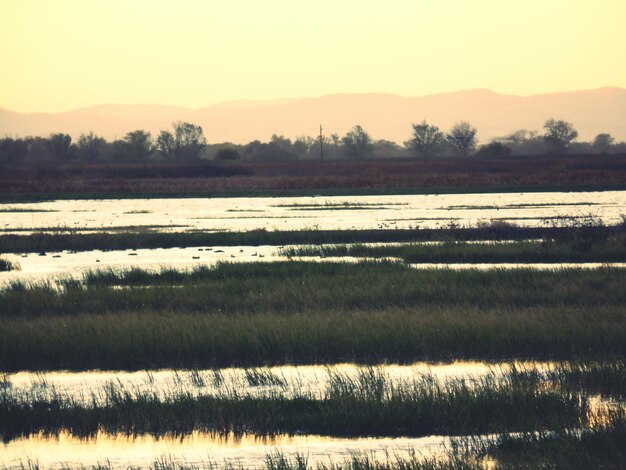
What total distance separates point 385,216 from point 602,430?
41108 mm

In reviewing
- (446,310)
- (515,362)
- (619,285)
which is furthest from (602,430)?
(619,285)

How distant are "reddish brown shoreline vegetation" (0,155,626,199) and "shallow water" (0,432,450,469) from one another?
6930cm

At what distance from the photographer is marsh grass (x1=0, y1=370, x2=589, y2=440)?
1337 centimetres

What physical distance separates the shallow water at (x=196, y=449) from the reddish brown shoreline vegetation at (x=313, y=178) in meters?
69.3

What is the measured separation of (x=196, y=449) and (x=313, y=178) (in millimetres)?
85924

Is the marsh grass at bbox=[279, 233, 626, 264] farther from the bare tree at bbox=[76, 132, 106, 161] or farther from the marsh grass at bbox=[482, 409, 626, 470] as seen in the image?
the bare tree at bbox=[76, 132, 106, 161]

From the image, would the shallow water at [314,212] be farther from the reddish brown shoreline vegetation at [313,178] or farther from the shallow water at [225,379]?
the shallow water at [225,379]

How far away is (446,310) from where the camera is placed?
2125 centimetres

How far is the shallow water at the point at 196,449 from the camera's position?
12172mm

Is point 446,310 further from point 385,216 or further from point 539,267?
point 385,216

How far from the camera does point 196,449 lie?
12.7m

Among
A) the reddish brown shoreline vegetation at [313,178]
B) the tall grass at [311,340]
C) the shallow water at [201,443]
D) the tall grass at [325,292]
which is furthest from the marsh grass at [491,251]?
the reddish brown shoreline vegetation at [313,178]

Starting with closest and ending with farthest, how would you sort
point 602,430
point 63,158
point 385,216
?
point 602,430 → point 385,216 → point 63,158

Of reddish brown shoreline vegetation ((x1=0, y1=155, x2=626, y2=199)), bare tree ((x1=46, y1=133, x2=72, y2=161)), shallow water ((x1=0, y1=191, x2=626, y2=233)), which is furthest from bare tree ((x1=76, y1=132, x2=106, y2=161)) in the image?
shallow water ((x1=0, y1=191, x2=626, y2=233))
